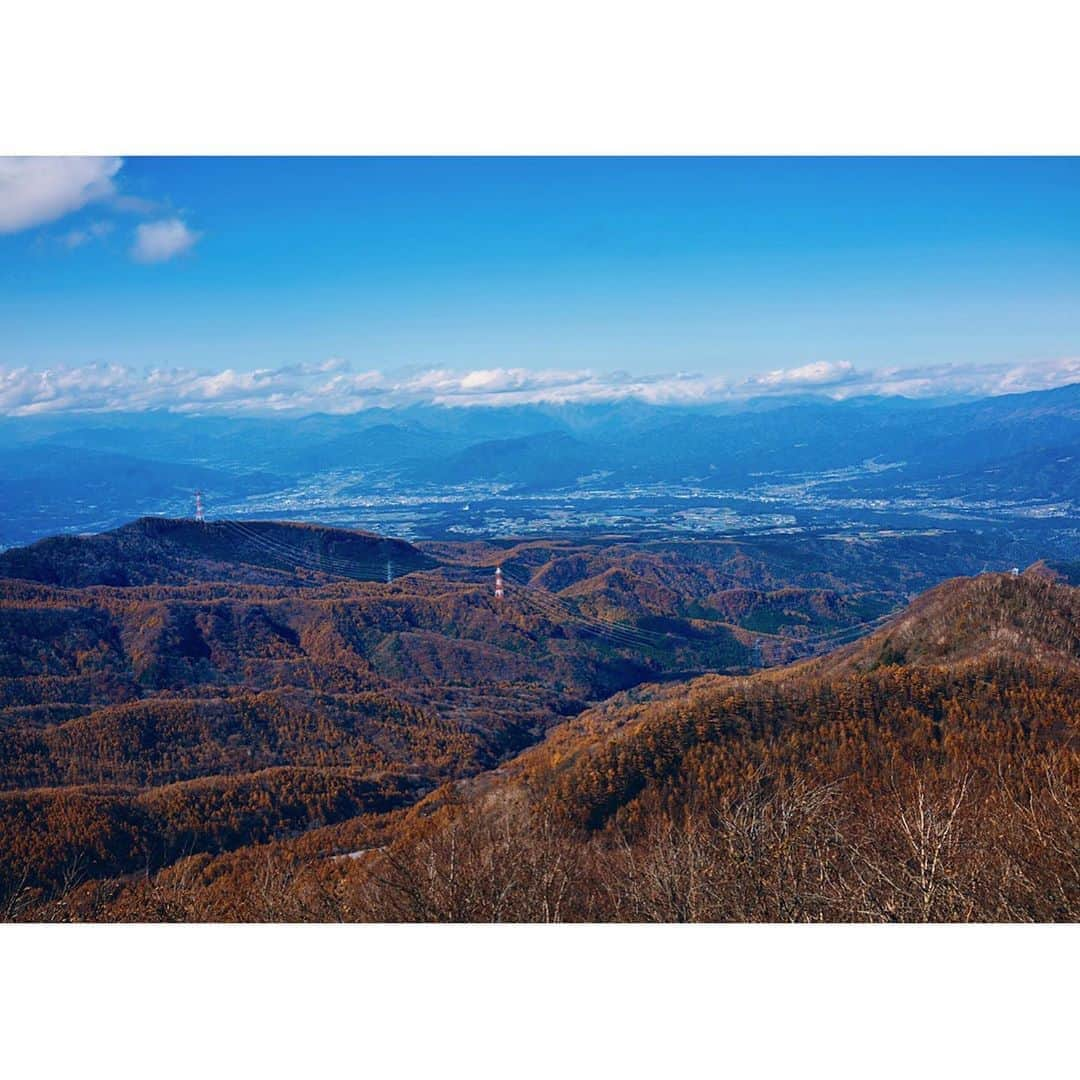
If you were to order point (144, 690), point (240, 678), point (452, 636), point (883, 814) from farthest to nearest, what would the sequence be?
point (452, 636)
point (240, 678)
point (144, 690)
point (883, 814)

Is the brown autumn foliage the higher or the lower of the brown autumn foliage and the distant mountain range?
the lower

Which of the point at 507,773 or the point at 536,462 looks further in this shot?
the point at 536,462

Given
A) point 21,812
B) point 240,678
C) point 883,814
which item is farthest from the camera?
point 240,678

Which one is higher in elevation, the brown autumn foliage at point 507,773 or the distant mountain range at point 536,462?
the distant mountain range at point 536,462

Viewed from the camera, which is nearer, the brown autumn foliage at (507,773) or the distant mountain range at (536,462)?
the brown autumn foliage at (507,773)

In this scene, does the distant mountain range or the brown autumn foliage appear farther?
the distant mountain range

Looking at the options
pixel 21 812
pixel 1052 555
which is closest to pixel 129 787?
pixel 21 812

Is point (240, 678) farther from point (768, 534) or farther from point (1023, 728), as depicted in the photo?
point (768, 534)

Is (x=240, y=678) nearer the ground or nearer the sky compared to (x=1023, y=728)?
nearer the ground

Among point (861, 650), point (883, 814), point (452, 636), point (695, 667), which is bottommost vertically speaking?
point (695, 667)

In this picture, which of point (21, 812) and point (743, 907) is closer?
point (743, 907)

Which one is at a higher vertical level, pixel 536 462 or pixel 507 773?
pixel 536 462
